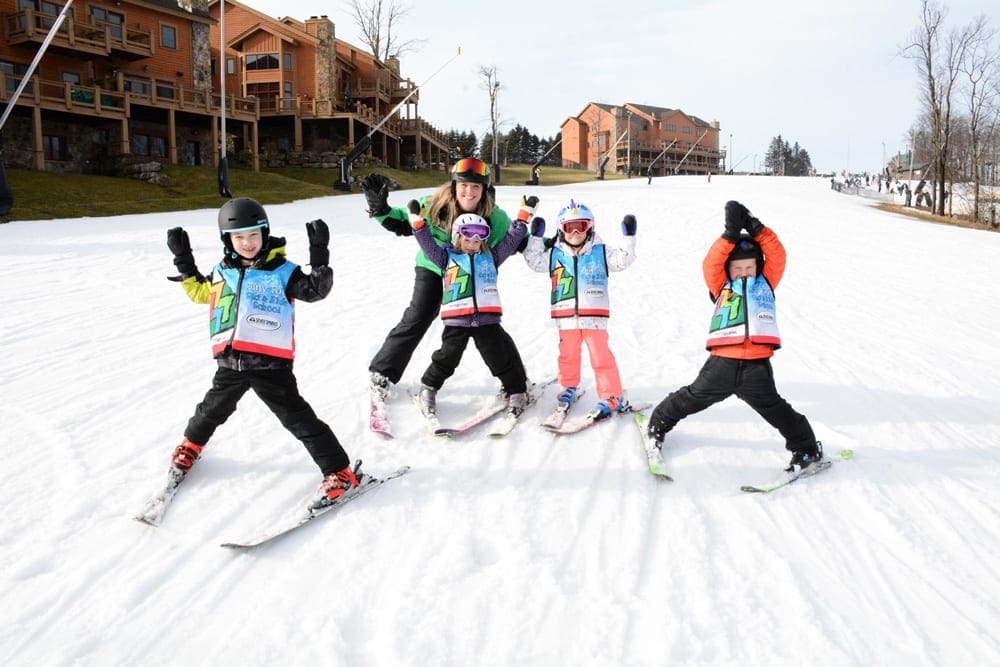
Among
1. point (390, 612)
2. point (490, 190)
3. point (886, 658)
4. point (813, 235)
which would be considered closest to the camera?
point (886, 658)

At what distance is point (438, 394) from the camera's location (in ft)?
16.8

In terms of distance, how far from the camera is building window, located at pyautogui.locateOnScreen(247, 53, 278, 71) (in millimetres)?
32562

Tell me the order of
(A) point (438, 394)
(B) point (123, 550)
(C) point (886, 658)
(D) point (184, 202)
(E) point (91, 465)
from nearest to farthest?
(C) point (886, 658) < (B) point (123, 550) < (E) point (91, 465) < (A) point (438, 394) < (D) point (184, 202)

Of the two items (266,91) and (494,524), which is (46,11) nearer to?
(266,91)

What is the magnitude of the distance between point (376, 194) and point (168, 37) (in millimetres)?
28428

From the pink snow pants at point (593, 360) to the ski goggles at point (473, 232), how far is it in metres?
0.91

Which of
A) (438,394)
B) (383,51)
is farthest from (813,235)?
(383,51)

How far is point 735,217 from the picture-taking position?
3.41 meters

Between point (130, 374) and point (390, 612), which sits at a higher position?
point (130, 374)

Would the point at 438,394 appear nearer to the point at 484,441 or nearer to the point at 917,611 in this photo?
the point at 484,441

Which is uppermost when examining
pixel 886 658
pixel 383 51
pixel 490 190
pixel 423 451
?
pixel 383 51

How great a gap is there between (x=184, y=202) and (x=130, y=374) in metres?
14.2

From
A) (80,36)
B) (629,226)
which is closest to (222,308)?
(629,226)

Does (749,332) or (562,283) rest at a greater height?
(562,283)
